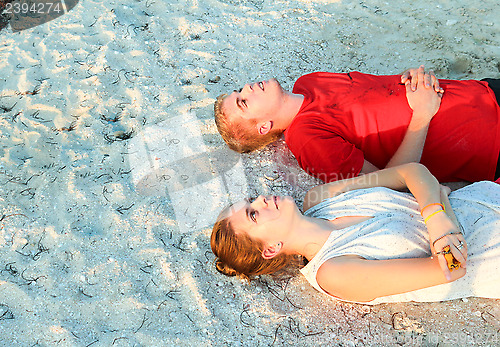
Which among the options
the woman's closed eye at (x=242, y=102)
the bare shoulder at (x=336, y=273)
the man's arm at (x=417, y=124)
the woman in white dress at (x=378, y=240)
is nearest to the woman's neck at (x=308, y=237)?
the woman in white dress at (x=378, y=240)

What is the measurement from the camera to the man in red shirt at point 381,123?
10.9 ft

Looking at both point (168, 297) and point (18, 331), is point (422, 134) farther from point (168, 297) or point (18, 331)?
point (18, 331)

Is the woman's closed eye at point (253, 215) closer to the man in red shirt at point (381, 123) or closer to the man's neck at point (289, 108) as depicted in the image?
the man in red shirt at point (381, 123)

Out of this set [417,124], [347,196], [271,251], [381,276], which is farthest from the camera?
[417,124]

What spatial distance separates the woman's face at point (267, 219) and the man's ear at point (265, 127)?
0.93 metres

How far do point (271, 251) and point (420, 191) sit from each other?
102 cm

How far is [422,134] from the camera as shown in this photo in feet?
10.9

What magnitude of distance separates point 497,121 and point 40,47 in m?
4.45

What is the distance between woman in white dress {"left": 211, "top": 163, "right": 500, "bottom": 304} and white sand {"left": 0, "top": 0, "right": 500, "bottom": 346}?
21 cm

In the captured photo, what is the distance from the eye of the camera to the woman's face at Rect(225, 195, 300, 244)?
9.09 feet

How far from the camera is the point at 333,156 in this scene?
127 inches

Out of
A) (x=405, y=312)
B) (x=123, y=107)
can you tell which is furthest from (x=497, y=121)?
(x=123, y=107)

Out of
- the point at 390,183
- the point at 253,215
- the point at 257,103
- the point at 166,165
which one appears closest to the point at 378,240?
the point at 390,183

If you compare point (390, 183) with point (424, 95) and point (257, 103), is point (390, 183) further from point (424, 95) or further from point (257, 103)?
point (257, 103)
